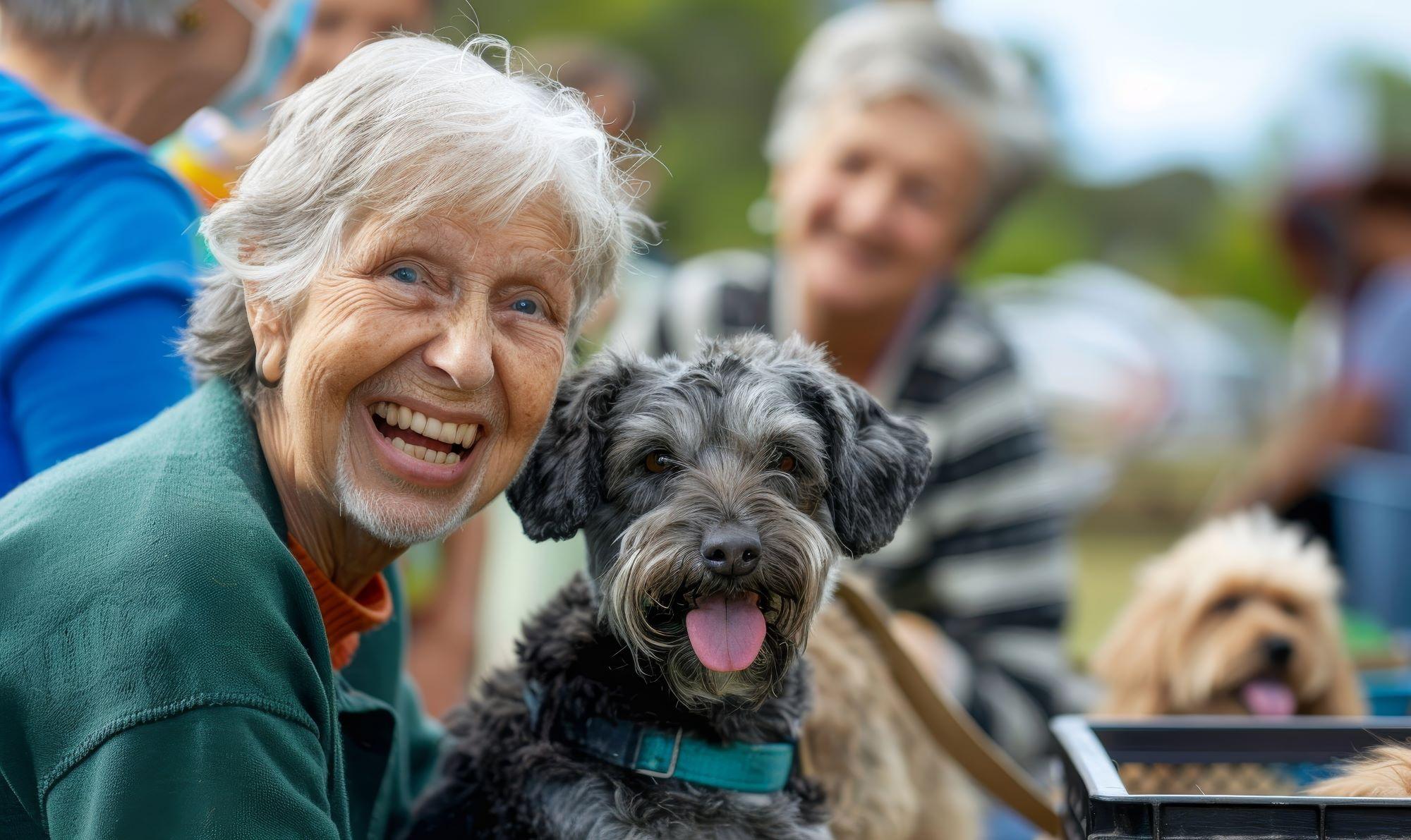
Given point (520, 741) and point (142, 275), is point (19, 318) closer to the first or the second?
point (142, 275)

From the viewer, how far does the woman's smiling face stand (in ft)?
6.04

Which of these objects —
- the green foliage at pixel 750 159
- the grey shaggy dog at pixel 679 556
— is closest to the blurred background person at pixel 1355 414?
the grey shaggy dog at pixel 679 556

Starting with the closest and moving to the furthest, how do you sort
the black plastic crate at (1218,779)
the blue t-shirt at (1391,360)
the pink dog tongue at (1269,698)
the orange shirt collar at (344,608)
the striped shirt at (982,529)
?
the black plastic crate at (1218,779) < the orange shirt collar at (344,608) < the pink dog tongue at (1269,698) < the striped shirt at (982,529) < the blue t-shirt at (1391,360)

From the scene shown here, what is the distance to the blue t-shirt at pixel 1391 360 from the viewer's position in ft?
20.0

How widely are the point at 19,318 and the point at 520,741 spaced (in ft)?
3.85

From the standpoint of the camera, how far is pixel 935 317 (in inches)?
166

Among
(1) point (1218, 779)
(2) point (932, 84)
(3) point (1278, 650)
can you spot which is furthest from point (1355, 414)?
(1) point (1218, 779)

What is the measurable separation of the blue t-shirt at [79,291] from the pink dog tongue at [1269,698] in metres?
3.03

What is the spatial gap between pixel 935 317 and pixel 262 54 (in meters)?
2.31

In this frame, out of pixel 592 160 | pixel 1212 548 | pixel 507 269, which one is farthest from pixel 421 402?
pixel 1212 548

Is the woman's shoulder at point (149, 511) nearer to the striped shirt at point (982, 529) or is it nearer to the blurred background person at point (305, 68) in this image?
the blurred background person at point (305, 68)

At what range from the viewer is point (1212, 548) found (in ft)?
12.9

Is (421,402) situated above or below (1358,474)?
below

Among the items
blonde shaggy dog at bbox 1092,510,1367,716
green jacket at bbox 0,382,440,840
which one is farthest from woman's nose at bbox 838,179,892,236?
green jacket at bbox 0,382,440,840
